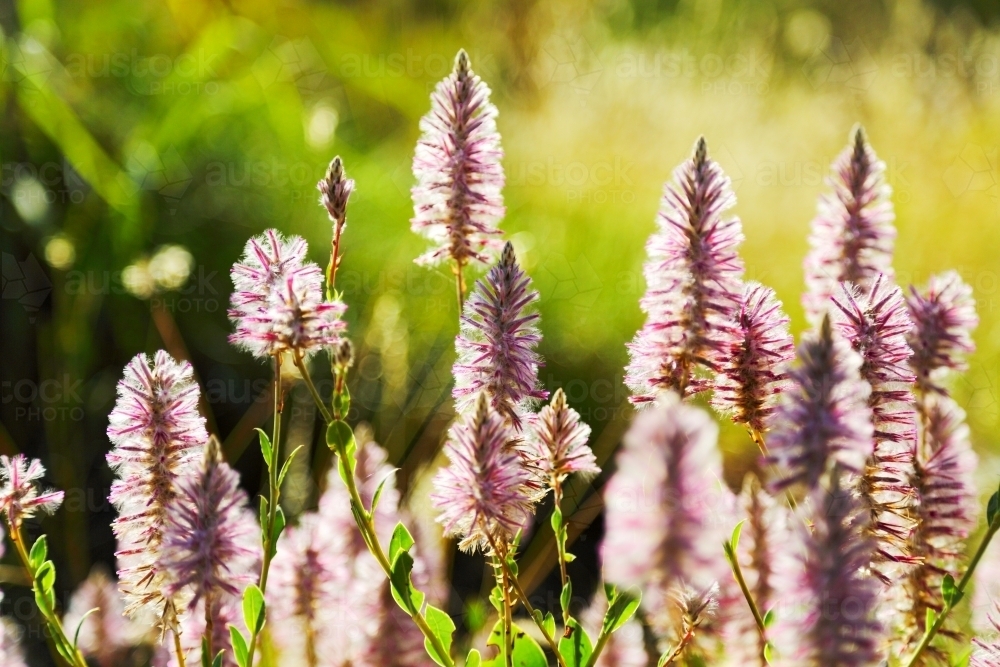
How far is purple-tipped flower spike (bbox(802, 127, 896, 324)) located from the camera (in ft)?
4.43

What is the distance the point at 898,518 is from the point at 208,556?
694 millimetres

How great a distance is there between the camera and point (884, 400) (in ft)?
3.16

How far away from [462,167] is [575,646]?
0.60 meters

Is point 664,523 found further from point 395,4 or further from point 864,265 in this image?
point 395,4

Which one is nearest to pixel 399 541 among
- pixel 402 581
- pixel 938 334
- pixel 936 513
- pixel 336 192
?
pixel 402 581

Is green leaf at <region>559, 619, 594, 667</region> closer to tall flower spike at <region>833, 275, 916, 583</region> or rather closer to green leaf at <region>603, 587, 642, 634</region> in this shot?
green leaf at <region>603, 587, 642, 634</region>

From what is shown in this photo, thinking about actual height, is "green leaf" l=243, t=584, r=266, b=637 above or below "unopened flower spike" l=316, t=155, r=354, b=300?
below

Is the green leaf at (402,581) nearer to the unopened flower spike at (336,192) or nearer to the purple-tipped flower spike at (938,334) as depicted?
the unopened flower spike at (336,192)

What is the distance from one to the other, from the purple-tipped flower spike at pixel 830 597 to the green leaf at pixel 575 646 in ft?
1.25

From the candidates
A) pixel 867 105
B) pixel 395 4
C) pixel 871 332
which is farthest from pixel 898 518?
pixel 395 4

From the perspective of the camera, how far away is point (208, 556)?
0.88m

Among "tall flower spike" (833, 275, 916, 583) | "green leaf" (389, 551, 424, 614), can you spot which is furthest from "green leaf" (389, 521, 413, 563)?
"tall flower spike" (833, 275, 916, 583)

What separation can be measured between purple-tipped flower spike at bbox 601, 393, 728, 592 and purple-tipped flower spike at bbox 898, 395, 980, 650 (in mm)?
599

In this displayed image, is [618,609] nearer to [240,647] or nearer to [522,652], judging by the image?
[522,652]
